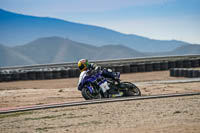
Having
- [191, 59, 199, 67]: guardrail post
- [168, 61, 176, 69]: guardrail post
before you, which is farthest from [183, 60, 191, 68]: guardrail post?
[168, 61, 176, 69]: guardrail post

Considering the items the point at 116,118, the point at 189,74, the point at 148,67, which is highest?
the point at 148,67

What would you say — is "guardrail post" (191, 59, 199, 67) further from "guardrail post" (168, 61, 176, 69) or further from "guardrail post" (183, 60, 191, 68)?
"guardrail post" (168, 61, 176, 69)

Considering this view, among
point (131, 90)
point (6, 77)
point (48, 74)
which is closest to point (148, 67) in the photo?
point (48, 74)

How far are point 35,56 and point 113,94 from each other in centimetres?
16731

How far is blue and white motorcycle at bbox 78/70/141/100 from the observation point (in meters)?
12.8

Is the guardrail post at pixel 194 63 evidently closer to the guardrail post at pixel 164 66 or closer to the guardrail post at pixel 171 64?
the guardrail post at pixel 171 64

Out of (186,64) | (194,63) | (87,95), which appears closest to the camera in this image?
(87,95)

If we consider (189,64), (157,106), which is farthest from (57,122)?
(189,64)

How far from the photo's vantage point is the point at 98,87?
12898 mm

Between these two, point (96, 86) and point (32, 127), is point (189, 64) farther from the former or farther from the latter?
point (32, 127)

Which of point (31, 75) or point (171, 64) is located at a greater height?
point (171, 64)

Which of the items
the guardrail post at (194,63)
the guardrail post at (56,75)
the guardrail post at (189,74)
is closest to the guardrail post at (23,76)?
the guardrail post at (56,75)

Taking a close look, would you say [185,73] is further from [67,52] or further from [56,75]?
[67,52]

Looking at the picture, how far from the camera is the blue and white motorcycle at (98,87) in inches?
502
